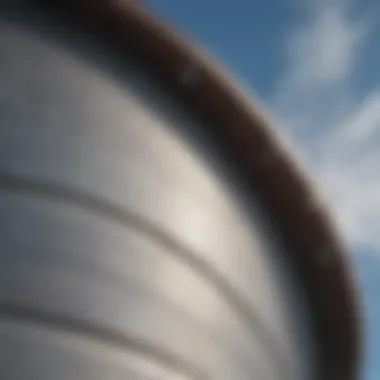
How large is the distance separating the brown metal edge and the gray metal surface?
234 mm

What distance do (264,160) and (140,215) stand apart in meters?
1.90

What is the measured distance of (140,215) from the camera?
20.4 ft

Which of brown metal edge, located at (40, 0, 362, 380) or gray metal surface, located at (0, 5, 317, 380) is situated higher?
brown metal edge, located at (40, 0, 362, 380)

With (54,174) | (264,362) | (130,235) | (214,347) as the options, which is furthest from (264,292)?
(54,174)

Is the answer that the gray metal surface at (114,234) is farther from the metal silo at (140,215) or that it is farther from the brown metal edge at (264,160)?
the brown metal edge at (264,160)

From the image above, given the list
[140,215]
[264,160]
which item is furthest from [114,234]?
[264,160]

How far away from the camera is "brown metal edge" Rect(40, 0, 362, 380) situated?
722 cm

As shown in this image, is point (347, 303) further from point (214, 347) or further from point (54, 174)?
point (54, 174)

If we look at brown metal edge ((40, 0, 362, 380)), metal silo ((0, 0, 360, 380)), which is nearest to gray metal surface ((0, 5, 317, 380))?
metal silo ((0, 0, 360, 380))

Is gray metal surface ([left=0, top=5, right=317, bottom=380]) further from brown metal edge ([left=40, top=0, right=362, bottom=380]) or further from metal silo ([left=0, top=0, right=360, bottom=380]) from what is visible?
brown metal edge ([left=40, top=0, right=362, bottom=380])

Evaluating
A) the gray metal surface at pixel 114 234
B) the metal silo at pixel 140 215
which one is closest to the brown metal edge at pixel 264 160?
the metal silo at pixel 140 215

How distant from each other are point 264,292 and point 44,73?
2.54 metres

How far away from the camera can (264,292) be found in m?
7.27

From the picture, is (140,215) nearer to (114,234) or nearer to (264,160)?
(114,234)
